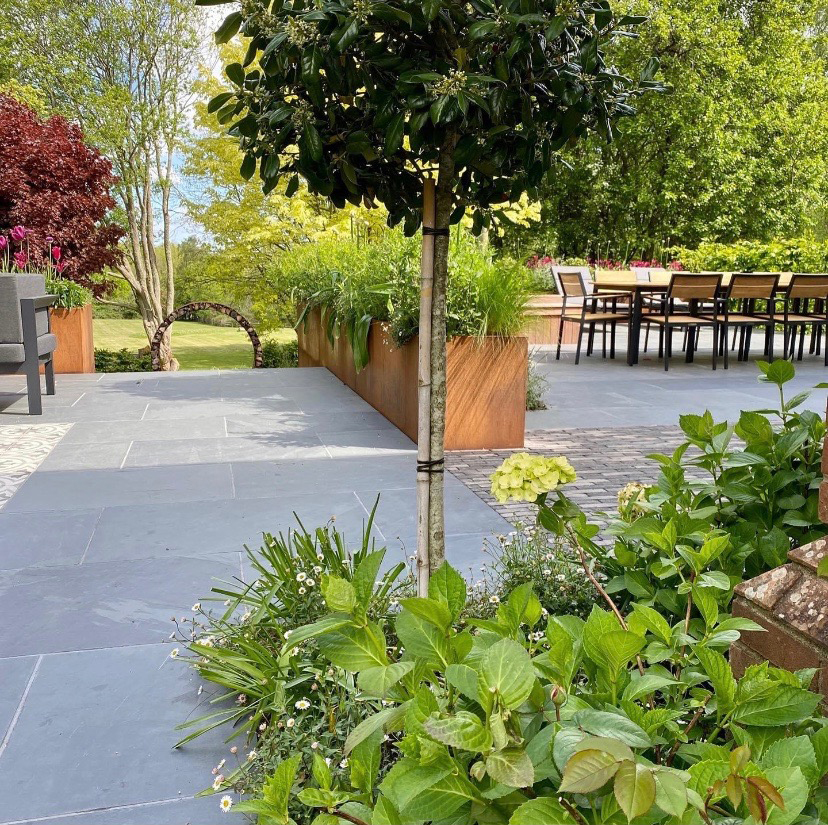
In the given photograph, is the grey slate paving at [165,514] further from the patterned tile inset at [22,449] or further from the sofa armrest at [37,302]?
the sofa armrest at [37,302]

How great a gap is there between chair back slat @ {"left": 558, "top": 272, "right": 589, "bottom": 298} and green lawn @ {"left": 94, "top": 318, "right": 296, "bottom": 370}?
28.4ft

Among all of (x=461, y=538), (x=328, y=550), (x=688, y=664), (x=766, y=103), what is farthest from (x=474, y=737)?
(x=766, y=103)

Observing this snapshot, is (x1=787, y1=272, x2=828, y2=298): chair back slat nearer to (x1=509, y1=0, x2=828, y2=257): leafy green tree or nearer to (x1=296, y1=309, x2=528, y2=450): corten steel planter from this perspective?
(x1=296, y1=309, x2=528, y2=450): corten steel planter

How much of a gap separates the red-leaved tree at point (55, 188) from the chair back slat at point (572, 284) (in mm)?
5876

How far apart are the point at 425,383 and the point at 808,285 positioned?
8.31 m

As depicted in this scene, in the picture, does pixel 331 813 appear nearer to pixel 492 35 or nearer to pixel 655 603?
pixel 655 603

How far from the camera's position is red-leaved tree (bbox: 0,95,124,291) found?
401 inches

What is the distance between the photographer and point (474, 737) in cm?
98

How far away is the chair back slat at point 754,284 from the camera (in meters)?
8.81

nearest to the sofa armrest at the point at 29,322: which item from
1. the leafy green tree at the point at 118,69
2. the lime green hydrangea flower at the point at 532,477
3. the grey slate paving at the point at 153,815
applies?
the grey slate paving at the point at 153,815

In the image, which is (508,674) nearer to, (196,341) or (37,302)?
(37,302)

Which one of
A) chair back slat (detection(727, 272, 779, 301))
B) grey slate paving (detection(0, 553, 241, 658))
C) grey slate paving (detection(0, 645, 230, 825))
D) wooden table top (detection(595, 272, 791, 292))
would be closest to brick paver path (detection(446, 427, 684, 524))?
grey slate paving (detection(0, 553, 241, 658))

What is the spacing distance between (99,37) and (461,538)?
14618mm

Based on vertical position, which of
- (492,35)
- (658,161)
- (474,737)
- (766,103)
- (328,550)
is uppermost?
(766,103)
